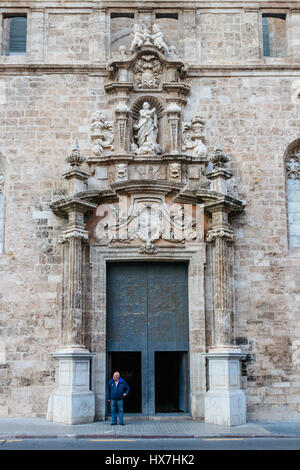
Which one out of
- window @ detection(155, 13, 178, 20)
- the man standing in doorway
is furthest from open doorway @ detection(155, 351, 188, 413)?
window @ detection(155, 13, 178, 20)

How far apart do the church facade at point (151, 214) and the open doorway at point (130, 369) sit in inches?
2.2

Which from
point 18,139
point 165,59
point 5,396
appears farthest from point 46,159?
point 5,396

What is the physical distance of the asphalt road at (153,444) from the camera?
1059 cm

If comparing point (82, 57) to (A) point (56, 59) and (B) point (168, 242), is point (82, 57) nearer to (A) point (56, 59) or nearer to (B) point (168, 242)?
(A) point (56, 59)

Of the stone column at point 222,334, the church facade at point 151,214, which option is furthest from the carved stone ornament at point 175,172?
the stone column at point 222,334

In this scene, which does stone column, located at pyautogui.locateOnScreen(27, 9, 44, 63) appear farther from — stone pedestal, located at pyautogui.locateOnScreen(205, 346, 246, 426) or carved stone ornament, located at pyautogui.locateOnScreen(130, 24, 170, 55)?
stone pedestal, located at pyautogui.locateOnScreen(205, 346, 246, 426)

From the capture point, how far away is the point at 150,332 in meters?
14.9

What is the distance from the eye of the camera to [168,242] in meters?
15.0

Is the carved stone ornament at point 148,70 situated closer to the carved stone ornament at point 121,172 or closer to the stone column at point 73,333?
the carved stone ornament at point 121,172

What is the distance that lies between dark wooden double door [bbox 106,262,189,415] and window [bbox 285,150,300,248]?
2.96 m

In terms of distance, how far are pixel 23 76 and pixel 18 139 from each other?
1.67 metres

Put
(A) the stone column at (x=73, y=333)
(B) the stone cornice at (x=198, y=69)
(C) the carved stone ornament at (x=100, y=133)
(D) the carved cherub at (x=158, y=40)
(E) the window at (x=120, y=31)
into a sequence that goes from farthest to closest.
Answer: (E) the window at (x=120, y=31)
(B) the stone cornice at (x=198, y=69)
(D) the carved cherub at (x=158, y=40)
(C) the carved stone ornament at (x=100, y=133)
(A) the stone column at (x=73, y=333)

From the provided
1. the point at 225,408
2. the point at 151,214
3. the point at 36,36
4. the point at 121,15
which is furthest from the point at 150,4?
the point at 225,408

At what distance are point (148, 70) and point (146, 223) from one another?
→ 4.01 m
